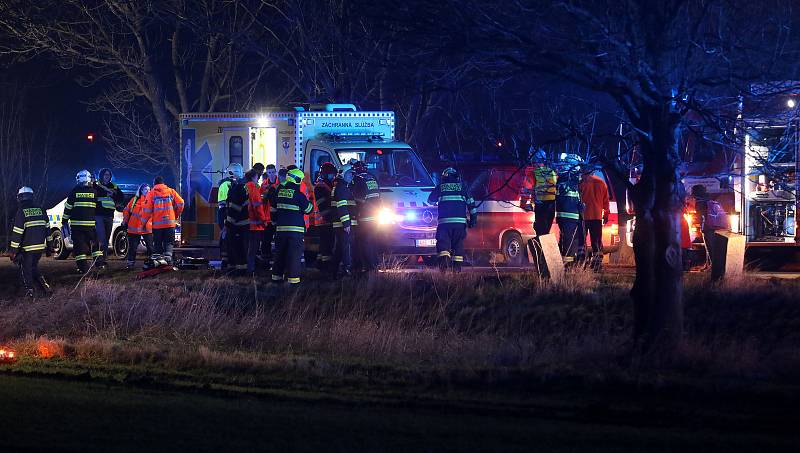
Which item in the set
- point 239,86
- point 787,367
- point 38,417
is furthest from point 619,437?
point 239,86

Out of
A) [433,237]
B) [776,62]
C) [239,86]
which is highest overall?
[239,86]

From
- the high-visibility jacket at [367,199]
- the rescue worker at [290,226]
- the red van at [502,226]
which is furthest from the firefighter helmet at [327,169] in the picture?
the red van at [502,226]

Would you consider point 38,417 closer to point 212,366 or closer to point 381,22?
point 212,366

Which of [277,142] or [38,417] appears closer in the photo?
[38,417]

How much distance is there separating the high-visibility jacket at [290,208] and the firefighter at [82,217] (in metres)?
4.89

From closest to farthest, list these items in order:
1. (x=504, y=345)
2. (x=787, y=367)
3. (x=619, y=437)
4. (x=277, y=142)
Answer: (x=619, y=437), (x=787, y=367), (x=504, y=345), (x=277, y=142)

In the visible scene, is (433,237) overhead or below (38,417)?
overhead

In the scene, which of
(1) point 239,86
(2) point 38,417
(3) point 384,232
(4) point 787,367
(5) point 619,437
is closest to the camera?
(5) point 619,437

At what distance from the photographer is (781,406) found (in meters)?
8.27

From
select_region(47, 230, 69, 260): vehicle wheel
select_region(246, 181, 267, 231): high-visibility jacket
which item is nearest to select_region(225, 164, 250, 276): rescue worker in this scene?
select_region(246, 181, 267, 231): high-visibility jacket

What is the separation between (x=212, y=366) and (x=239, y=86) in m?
27.6

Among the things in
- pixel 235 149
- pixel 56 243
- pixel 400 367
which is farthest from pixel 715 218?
pixel 56 243

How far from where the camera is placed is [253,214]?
17.3 meters

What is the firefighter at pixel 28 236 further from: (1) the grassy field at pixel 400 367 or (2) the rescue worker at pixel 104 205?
(2) the rescue worker at pixel 104 205
